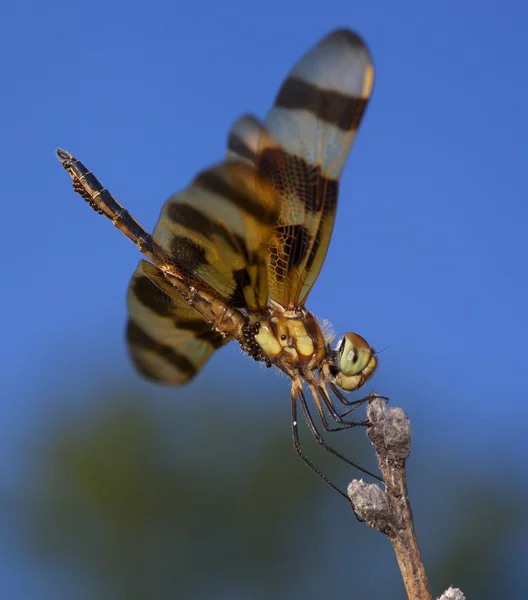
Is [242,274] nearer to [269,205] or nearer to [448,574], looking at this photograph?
[269,205]

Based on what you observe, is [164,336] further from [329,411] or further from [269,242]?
[329,411]

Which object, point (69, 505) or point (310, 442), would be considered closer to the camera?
point (310, 442)

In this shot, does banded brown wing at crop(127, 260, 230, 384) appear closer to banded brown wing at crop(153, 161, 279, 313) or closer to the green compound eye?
banded brown wing at crop(153, 161, 279, 313)

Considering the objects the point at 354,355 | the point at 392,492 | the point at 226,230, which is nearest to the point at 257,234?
the point at 226,230

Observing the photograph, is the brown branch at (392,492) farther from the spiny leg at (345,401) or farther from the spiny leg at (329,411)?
the spiny leg at (329,411)

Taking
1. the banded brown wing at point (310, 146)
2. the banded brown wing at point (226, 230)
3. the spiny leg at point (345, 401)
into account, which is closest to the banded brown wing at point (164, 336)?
the banded brown wing at point (226, 230)

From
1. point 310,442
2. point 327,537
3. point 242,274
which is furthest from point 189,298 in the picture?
point 327,537

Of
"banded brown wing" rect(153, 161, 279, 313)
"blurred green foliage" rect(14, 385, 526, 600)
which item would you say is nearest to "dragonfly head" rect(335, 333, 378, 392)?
"banded brown wing" rect(153, 161, 279, 313)
